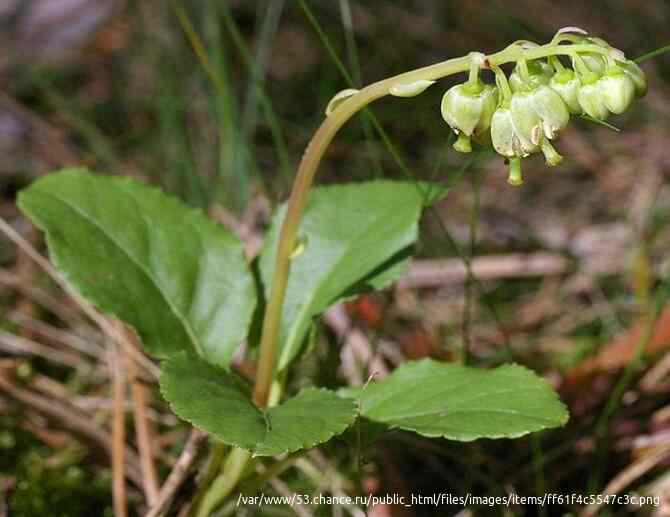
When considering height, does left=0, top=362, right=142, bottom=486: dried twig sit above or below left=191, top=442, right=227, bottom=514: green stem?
A: below

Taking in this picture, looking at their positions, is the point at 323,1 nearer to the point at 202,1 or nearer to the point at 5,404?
the point at 202,1

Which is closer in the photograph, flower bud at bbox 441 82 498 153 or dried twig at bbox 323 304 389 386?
flower bud at bbox 441 82 498 153

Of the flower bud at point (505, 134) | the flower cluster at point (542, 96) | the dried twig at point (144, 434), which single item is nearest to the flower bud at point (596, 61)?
the flower cluster at point (542, 96)

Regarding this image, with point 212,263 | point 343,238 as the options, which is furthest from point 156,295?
point 343,238

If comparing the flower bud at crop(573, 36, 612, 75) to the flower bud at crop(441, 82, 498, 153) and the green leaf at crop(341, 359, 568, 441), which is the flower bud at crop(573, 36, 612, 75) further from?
the green leaf at crop(341, 359, 568, 441)

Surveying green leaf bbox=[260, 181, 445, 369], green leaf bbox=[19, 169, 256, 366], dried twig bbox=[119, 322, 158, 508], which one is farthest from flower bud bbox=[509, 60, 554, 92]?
dried twig bbox=[119, 322, 158, 508]

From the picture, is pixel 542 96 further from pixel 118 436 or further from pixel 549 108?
pixel 118 436
